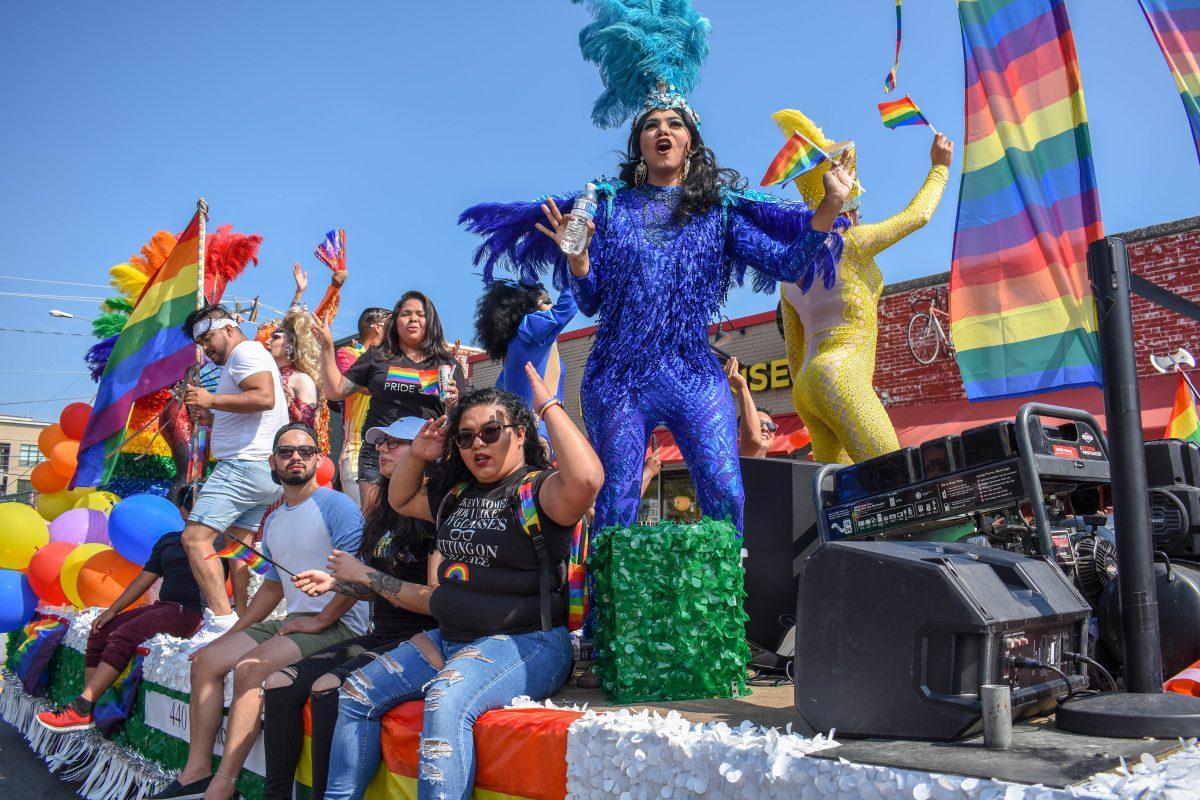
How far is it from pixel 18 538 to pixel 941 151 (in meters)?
6.77

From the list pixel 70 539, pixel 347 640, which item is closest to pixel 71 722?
pixel 347 640

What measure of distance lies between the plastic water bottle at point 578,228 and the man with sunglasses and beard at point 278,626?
144 cm

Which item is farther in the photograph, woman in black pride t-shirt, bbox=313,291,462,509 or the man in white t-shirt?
woman in black pride t-shirt, bbox=313,291,462,509

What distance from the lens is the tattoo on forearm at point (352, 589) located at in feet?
10.2

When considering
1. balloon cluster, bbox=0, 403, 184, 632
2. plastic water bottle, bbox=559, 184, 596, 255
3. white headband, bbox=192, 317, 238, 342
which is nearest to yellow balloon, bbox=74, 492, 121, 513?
balloon cluster, bbox=0, 403, 184, 632

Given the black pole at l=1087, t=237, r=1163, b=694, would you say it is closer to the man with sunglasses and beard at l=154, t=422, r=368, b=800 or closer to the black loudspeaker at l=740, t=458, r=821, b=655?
the black loudspeaker at l=740, t=458, r=821, b=655

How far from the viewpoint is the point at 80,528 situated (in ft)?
22.3

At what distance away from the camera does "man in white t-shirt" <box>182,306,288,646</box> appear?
165 inches

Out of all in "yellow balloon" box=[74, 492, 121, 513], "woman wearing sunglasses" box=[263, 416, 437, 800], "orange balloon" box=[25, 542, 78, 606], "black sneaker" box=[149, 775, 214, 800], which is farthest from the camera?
"yellow balloon" box=[74, 492, 121, 513]

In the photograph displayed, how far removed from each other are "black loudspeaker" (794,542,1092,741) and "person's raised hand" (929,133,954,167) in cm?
294

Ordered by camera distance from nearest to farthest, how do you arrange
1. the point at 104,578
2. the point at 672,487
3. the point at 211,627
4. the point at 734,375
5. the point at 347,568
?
the point at 347,568
the point at 211,627
the point at 734,375
the point at 104,578
the point at 672,487

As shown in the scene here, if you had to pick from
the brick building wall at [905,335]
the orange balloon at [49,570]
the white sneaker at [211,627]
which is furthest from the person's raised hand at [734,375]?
the brick building wall at [905,335]

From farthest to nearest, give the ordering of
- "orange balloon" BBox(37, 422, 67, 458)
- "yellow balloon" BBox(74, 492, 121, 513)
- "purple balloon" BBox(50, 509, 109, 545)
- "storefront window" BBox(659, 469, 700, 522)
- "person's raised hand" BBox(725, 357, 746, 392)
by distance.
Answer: "storefront window" BBox(659, 469, 700, 522) → "orange balloon" BBox(37, 422, 67, 458) → "yellow balloon" BBox(74, 492, 121, 513) → "purple balloon" BBox(50, 509, 109, 545) → "person's raised hand" BBox(725, 357, 746, 392)

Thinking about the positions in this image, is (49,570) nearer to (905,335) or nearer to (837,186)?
(837,186)
